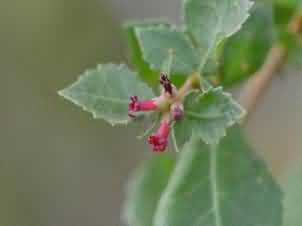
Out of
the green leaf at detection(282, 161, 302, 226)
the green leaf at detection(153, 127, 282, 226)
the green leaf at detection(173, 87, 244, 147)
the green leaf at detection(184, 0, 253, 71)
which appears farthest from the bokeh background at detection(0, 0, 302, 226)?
the green leaf at detection(173, 87, 244, 147)

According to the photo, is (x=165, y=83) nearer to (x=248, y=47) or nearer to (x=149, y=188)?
(x=248, y=47)

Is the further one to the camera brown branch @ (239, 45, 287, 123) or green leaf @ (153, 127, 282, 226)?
brown branch @ (239, 45, 287, 123)

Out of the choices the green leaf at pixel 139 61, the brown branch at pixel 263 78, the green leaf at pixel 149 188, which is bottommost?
the green leaf at pixel 149 188

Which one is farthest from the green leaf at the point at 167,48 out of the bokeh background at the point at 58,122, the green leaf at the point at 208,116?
the bokeh background at the point at 58,122

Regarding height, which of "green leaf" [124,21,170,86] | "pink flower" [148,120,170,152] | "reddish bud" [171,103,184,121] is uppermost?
"green leaf" [124,21,170,86]

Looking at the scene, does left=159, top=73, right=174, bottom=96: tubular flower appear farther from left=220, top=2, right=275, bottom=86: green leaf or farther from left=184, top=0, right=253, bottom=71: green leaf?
left=220, top=2, right=275, bottom=86: green leaf

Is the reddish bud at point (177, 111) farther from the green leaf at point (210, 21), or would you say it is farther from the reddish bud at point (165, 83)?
the green leaf at point (210, 21)
